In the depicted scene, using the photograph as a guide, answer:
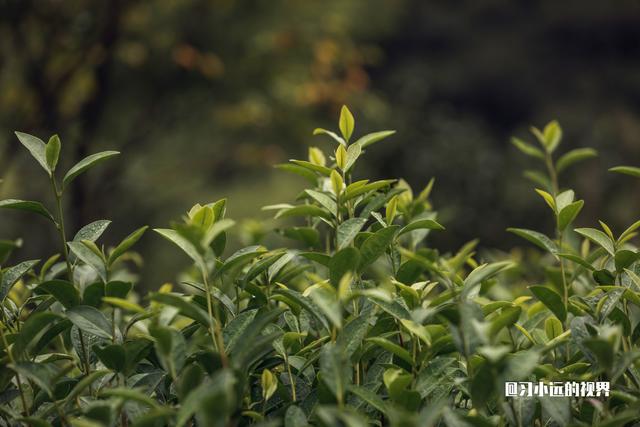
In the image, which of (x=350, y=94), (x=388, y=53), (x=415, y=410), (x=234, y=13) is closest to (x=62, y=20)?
(x=234, y=13)

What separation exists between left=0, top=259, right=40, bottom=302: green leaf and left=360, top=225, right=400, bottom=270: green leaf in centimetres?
60

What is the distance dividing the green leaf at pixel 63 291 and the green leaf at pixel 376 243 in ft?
1.67

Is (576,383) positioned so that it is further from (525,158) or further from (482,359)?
(525,158)

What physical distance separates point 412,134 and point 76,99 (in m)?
3.70

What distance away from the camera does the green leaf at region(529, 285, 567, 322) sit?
1192mm

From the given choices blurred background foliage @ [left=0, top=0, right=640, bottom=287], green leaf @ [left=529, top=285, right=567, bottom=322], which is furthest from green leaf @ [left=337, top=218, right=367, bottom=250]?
blurred background foliage @ [left=0, top=0, right=640, bottom=287]

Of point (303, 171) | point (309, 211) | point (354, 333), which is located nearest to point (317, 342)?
point (354, 333)

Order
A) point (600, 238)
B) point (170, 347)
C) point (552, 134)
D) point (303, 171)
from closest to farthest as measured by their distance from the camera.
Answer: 1. point (170, 347)
2. point (600, 238)
3. point (303, 171)
4. point (552, 134)

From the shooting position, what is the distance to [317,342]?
1.15 meters

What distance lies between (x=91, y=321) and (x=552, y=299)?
0.82 meters

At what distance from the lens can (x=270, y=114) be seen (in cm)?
675

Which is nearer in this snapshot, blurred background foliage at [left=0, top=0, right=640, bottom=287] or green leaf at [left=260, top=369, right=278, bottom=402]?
green leaf at [left=260, top=369, right=278, bottom=402]

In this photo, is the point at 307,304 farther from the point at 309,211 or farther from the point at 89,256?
the point at 89,256

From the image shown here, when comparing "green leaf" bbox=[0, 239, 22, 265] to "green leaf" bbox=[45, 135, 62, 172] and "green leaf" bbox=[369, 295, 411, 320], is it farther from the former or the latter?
"green leaf" bbox=[369, 295, 411, 320]
